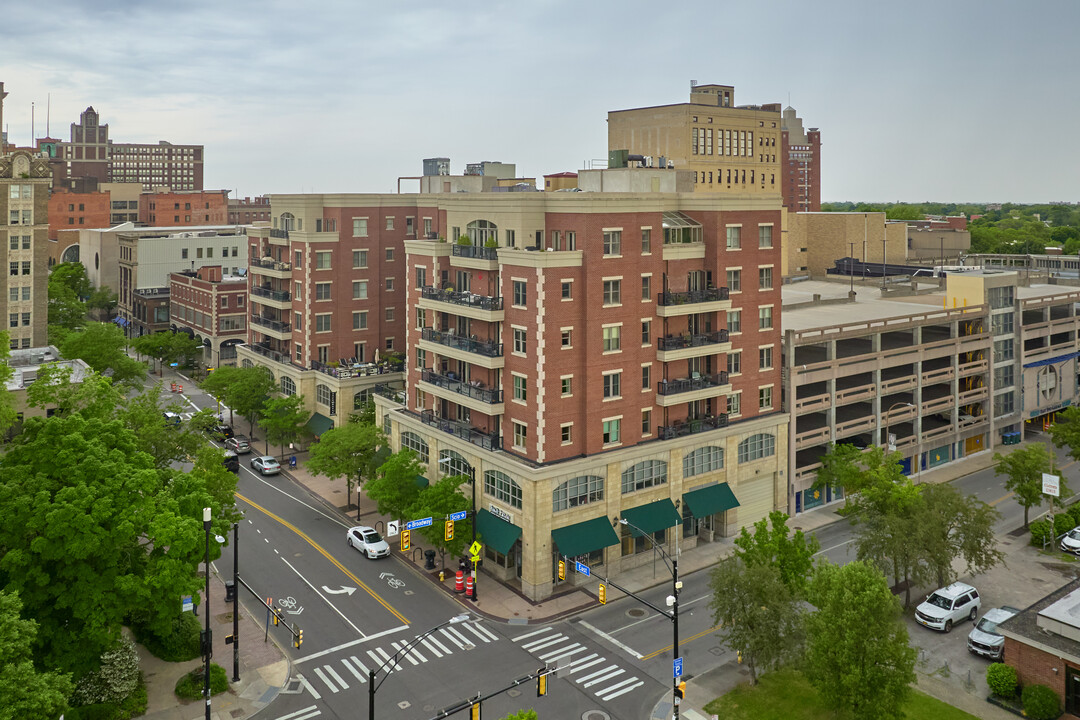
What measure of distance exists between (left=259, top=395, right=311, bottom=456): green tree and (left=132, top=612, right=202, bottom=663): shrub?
98.1 ft

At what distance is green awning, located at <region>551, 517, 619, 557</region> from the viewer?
47.9 m

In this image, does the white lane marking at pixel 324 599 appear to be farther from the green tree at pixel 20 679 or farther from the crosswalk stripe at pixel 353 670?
the green tree at pixel 20 679

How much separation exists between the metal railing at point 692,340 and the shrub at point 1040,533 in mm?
23426

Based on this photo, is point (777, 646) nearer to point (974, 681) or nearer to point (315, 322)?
point (974, 681)

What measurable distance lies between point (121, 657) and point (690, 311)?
35.8 meters

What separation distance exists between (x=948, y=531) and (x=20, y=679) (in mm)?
43410

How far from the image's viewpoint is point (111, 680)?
35.8 m

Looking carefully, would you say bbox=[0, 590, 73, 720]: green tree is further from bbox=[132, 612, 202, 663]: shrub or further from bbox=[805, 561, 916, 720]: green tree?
bbox=[805, 561, 916, 720]: green tree

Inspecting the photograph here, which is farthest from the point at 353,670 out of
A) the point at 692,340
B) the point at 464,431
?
the point at 692,340

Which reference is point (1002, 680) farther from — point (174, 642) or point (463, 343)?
point (174, 642)

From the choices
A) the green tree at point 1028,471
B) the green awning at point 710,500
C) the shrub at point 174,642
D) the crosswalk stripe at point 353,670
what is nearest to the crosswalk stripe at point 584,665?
the crosswalk stripe at point 353,670

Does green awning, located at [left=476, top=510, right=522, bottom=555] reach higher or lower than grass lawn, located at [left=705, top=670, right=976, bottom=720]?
higher

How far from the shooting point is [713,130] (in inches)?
4240

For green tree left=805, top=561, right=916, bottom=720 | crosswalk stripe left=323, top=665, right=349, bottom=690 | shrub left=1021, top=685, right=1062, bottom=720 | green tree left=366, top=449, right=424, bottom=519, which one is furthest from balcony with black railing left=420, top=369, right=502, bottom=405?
shrub left=1021, top=685, right=1062, bottom=720
